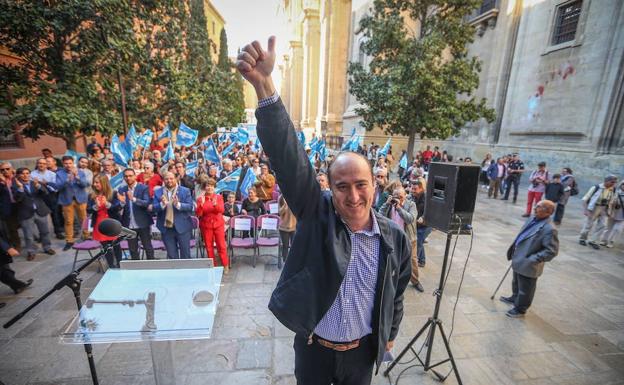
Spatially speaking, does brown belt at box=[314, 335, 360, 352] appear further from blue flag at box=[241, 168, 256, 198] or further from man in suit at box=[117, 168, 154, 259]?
blue flag at box=[241, 168, 256, 198]

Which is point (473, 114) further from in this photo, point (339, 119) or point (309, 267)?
point (339, 119)

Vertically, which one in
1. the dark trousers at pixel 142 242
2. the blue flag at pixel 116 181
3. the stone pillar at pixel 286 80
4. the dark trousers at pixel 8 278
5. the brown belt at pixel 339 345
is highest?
the stone pillar at pixel 286 80

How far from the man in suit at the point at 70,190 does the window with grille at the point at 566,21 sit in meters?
20.5

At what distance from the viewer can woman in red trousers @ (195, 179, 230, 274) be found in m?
5.20

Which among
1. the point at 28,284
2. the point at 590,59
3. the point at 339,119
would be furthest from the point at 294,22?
the point at 28,284

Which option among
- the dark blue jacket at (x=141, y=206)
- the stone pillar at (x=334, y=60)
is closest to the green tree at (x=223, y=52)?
the stone pillar at (x=334, y=60)

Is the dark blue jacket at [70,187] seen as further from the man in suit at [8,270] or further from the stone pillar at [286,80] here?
the stone pillar at [286,80]

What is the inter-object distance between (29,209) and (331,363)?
23.9ft

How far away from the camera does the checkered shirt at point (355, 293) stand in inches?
66.2

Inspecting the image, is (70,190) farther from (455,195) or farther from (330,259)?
(455,195)

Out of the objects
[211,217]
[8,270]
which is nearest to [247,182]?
[211,217]

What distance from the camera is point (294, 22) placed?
51906 mm

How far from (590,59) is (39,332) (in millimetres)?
19686

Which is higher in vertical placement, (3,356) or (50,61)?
(50,61)
